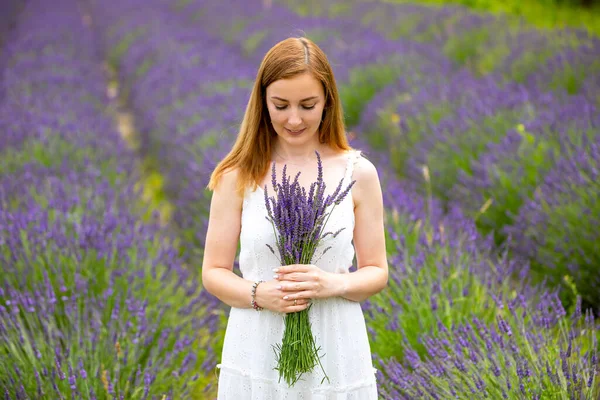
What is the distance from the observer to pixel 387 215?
3.54 meters

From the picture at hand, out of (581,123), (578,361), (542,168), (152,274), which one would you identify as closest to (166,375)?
(152,274)

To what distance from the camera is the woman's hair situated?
1722 mm

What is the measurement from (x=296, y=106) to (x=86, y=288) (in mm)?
1495

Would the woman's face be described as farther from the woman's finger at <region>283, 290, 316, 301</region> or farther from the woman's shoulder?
the woman's finger at <region>283, 290, 316, 301</region>

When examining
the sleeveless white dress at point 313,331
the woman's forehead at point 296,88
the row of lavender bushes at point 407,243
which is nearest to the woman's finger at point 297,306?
the sleeveless white dress at point 313,331

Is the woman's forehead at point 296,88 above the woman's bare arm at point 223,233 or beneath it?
above

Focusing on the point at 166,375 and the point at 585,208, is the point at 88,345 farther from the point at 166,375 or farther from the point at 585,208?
the point at 585,208

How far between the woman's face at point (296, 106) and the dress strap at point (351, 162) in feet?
0.44

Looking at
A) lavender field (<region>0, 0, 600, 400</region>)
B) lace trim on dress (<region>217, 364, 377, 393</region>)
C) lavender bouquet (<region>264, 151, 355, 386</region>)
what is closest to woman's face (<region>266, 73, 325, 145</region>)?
lavender bouquet (<region>264, 151, 355, 386</region>)

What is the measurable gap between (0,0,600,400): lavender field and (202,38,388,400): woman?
0.42 meters

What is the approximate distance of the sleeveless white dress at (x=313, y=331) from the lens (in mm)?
1765

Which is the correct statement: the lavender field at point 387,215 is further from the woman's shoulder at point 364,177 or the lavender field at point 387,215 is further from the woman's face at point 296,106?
the woman's face at point 296,106

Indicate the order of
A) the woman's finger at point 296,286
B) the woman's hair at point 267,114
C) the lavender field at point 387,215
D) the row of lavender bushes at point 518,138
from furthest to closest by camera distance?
the row of lavender bushes at point 518,138
the lavender field at point 387,215
the woman's hair at point 267,114
the woman's finger at point 296,286

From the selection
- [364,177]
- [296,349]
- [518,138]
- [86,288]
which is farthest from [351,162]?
[518,138]
